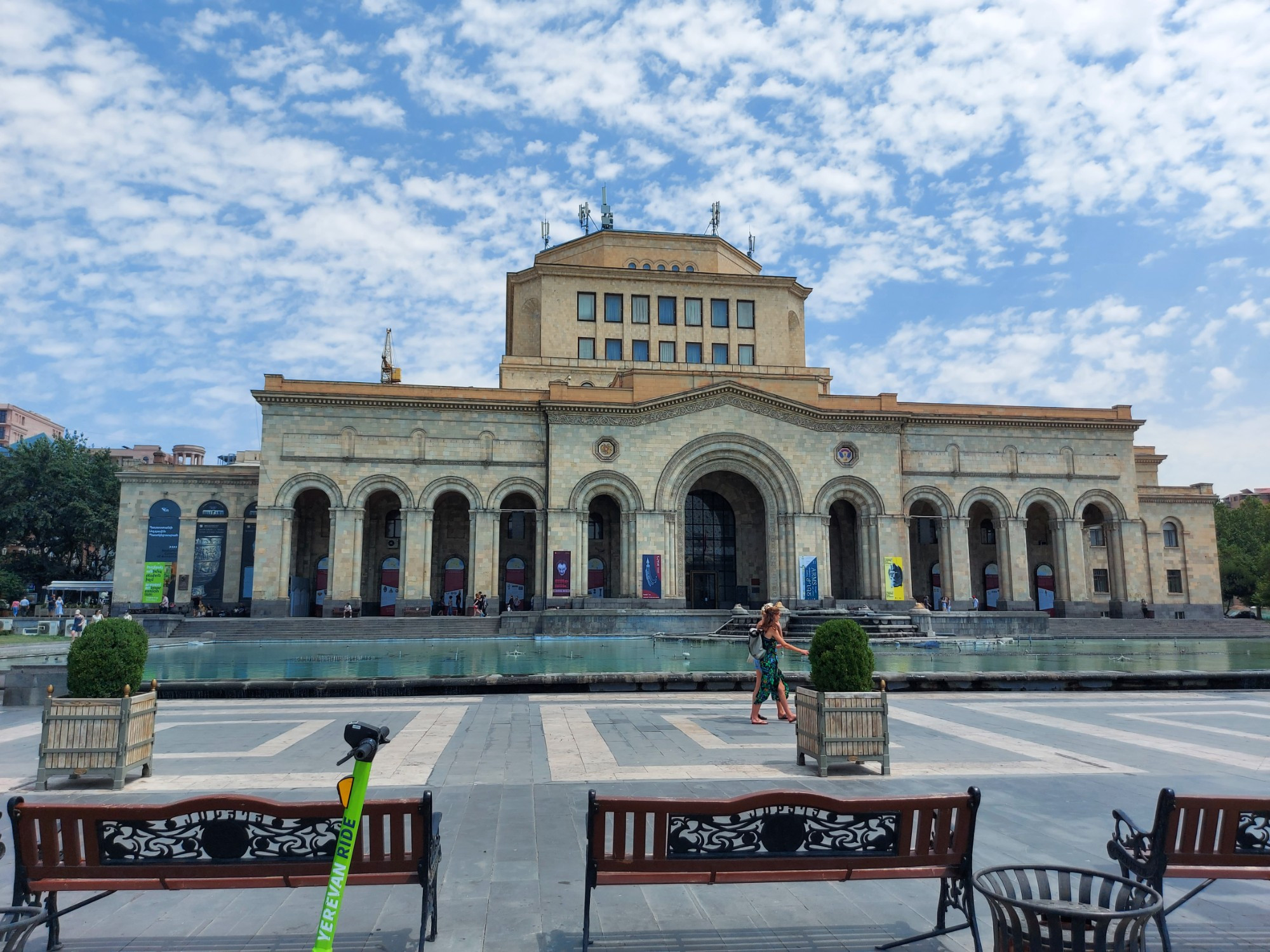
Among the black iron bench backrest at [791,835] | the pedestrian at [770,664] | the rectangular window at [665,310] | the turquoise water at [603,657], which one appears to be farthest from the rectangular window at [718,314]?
the black iron bench backrest at [791,835]

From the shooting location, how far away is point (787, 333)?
48438 mm

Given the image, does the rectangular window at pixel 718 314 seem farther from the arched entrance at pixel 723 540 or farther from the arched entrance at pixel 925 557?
the arched entrance at pixel 925 557

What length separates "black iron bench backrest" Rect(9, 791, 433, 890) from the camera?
409 centimetres

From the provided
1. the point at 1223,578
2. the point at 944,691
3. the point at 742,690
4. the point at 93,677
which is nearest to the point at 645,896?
the point at 93,677

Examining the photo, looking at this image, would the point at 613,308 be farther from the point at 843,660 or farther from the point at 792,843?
the point at 792,843

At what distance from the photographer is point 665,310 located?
4741cm

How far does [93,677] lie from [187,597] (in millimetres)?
37474

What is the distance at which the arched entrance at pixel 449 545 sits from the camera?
1667 inches

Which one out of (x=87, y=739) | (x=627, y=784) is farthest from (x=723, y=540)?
(x=87, y=739)

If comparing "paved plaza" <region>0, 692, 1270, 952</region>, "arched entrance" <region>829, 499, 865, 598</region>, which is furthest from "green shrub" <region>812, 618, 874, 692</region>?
"arched entrance" <region>829, 499, 865, 598</region>

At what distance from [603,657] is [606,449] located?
1628 centimetres

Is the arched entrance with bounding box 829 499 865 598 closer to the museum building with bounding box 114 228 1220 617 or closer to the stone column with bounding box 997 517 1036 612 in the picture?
the museum building with bounding box 114 228 1220 617

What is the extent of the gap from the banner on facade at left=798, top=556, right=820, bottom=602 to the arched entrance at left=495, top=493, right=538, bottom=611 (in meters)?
13.1

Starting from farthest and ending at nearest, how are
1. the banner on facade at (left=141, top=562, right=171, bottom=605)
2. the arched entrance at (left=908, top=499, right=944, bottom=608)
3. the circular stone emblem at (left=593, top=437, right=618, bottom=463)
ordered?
1. the arched entrance at (left=908, top=499, right=944, bottom=608)
2. the banner on facade at (left=141, top=562, right=171, bottom=605)
3. the circular stone emblem at (left=593, top=437, right=618, bottom=463)
